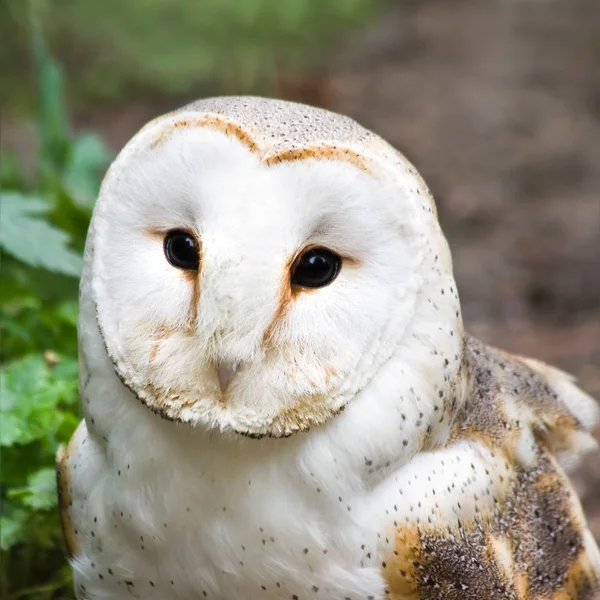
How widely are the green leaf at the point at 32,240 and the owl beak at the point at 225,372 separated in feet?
2.83

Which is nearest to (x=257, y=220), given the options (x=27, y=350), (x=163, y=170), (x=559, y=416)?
(x=163, y=170)

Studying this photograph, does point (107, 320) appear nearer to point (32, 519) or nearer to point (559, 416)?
point (32, 519)

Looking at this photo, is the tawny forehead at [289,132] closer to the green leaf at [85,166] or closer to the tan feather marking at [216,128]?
the tan feather marking at [216,128]

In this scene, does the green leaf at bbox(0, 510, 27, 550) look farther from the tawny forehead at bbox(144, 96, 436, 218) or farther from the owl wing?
the tawny forehead at bbox(144, 96, 436, 218)

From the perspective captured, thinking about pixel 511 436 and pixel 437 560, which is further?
pixel 511 436

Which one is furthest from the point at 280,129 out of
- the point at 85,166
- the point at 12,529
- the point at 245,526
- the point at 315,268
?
the point at 85,166

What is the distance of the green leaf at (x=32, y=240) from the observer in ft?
7.65

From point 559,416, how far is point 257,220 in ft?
3.16

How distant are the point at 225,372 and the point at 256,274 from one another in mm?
164

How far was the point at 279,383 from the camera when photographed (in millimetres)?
1596

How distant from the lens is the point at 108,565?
6.16ft

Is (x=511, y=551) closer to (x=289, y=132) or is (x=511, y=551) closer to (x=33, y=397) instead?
(x=289, y=132)

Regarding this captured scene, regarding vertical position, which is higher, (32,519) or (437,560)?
(437,560)

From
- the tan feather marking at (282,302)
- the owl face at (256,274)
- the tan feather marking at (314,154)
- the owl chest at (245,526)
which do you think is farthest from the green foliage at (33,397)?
the tan feather marking at (314,154)
